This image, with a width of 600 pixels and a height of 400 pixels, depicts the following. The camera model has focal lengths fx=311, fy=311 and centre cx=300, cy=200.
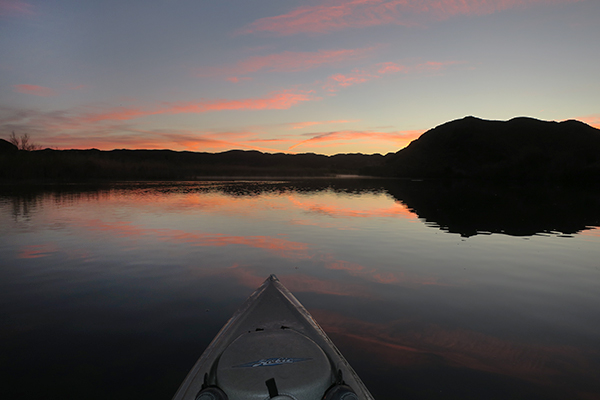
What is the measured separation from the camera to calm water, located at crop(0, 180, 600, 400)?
4.65 m

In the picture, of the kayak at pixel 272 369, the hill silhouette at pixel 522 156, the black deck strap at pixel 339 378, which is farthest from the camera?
the hill silhouette at pixel 522 156

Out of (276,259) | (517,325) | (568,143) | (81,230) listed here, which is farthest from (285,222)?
(568,143)

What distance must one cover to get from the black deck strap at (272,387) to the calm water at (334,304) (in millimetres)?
2076

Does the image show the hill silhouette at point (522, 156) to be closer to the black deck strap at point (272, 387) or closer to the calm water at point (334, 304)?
the calm water at point (334, 304)

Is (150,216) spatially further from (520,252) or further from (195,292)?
(520,252)

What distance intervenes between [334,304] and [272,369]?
4.19 metres

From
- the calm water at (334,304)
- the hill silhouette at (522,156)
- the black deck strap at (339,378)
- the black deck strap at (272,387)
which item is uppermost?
Answer: the hill silhouette at (522,156)

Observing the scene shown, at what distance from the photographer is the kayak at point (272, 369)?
9.96 ft

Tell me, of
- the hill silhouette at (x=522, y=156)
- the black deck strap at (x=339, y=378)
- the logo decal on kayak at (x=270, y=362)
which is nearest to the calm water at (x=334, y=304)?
the black deck strap at (x=339, y=378)

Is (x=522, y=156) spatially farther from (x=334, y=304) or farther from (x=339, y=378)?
(x=339, y=378)

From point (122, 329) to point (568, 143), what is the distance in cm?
22831

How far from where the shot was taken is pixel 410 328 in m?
6.12

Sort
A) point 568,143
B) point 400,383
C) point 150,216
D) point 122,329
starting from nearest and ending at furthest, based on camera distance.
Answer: point 400,383 → point 122,329 → point 150,216 → point 568,143

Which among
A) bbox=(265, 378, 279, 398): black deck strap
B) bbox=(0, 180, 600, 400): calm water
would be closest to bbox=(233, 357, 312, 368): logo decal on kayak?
bbox=(265, 378, 279, 398): black deck strap
